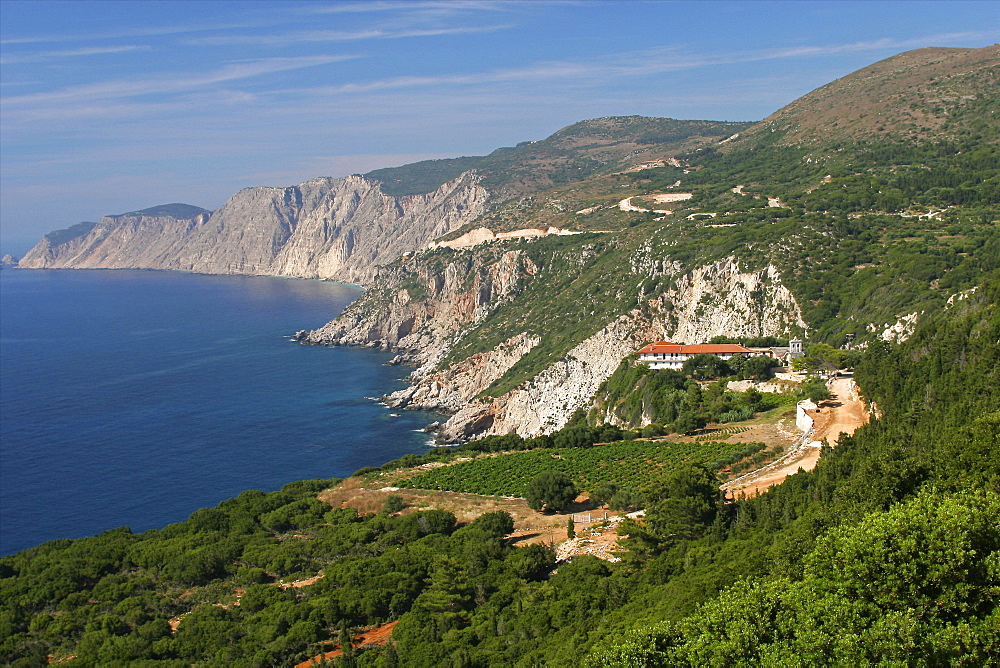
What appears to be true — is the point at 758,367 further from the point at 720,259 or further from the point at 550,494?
the point at 550,494

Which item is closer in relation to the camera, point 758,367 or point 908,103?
point 758,367

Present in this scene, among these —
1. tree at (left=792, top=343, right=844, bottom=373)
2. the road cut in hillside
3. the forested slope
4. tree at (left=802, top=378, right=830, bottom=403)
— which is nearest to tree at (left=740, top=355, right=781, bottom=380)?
tree at (left=792, top=343, right=844, bottom=373)

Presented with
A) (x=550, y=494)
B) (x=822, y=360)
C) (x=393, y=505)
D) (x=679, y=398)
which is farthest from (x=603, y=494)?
(x=822, y=360)

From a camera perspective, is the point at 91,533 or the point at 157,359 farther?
the point at 157,359

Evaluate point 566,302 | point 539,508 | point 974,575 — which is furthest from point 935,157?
point 974,575

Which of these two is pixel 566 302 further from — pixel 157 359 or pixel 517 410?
pixel 157 359

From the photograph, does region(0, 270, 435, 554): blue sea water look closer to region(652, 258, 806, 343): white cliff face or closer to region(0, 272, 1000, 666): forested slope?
region(0, 272, 1000, 666): forested slope
